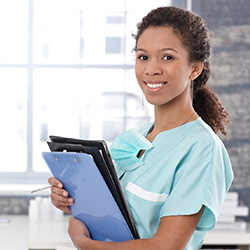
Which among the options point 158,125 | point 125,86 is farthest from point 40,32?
point 158,125

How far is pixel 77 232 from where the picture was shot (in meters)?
1.31

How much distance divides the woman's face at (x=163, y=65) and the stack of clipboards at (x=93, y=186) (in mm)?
215

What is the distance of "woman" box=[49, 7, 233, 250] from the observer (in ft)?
3.70

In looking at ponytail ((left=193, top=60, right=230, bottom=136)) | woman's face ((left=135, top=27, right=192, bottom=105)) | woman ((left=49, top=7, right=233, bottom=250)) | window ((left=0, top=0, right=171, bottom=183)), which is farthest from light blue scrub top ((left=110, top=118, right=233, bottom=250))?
window ((left=0, top=0, right=171, bottom=183))

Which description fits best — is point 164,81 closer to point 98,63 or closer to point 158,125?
point 158,125

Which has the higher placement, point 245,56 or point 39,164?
point 245,56

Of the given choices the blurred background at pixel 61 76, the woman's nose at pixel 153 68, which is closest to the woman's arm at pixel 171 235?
the woman's nose at pixel 153 68

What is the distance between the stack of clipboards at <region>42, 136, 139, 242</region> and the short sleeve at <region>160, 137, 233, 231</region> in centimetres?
13

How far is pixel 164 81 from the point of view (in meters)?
1.22

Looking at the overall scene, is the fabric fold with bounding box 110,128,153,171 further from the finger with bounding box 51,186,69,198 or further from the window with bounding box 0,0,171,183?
the window with bounding box 0,0,171,183

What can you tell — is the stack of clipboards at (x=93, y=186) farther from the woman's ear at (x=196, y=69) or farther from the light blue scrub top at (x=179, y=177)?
the woman's ear at (x=196, y=69)

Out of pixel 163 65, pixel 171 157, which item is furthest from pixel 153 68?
pixel 171 157

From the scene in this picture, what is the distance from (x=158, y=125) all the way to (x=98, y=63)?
2058 mm

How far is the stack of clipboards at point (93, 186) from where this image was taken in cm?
117
